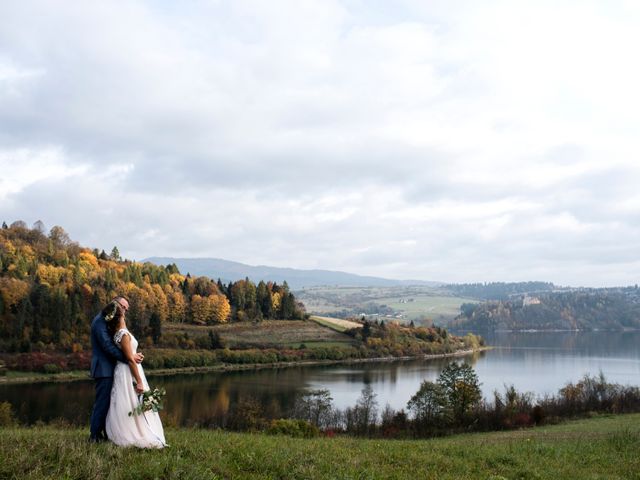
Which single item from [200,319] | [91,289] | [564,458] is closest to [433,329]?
[200,319]

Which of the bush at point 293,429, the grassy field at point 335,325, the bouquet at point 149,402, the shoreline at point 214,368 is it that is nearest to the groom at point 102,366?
the bouquet at point 149,402

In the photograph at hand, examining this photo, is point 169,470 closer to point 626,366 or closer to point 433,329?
point 626,366

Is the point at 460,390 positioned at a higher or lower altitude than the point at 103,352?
lower

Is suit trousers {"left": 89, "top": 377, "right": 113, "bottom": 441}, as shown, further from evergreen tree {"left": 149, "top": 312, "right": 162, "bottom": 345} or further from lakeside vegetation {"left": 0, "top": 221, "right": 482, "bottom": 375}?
evergreen tree {"left": 149, "top": 312, "right": 162, "bottom": 345}

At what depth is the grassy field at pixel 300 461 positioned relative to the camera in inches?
298

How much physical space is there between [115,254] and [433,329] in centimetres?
10980

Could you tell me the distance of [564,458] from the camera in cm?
1188

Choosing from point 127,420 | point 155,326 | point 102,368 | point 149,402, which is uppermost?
point 102,368

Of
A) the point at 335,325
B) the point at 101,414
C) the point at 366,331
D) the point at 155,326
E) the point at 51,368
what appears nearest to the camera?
the point at 101,414

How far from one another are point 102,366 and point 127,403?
81 cm

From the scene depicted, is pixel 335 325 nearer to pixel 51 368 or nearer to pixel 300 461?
pixel 51 368

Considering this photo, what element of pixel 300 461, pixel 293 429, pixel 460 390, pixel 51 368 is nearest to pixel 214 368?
pixel 51 368

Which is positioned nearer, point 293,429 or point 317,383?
point 293,429

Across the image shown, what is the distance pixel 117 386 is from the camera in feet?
30.8
